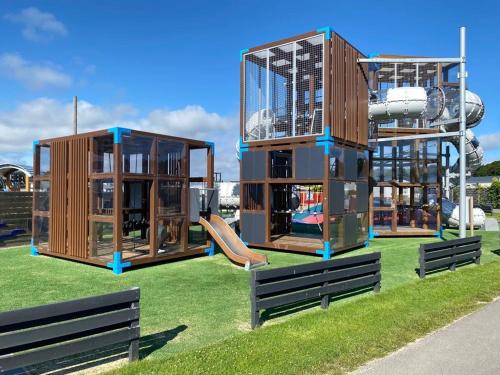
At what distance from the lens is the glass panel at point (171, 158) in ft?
36.4

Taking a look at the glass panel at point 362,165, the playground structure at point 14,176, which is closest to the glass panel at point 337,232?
the glass panel at point 362,165

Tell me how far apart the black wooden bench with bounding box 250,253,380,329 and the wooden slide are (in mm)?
3565

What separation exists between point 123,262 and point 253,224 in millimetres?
5292

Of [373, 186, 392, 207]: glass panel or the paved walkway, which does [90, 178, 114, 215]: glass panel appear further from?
[373, 186, 392, 207]: glass panel

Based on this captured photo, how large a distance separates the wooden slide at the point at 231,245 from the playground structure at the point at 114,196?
0.05 m

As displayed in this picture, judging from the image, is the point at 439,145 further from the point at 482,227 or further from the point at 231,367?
the point at 231,367

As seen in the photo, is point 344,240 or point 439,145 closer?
point 344,240

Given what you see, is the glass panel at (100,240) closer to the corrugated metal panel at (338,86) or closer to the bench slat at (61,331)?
the bench slat at (61,331)

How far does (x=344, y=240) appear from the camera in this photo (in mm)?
13648

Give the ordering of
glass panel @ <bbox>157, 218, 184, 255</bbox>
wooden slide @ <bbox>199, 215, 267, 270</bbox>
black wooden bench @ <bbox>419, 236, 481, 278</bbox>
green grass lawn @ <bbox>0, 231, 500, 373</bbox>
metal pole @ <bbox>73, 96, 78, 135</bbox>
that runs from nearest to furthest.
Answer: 1. green grass lawn @ <bbox>0, 231, 500, 373</bbox>
2. black wooden bench @ <bbox>419, 236, 481, 278</bbox>
3. wooden slide @ <bbox>199, 215, 267, 270</bbox>
4. glass panel @ <bbox>157, 218, 184, 255</bbox>
5. metal pole @ <bbox>73, 96, 78, 135</bbox>

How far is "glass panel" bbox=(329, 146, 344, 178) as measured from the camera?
12848 mm

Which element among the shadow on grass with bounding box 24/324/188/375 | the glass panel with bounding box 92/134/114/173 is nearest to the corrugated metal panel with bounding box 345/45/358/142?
the glass panel with bounding box 92/134/114/173

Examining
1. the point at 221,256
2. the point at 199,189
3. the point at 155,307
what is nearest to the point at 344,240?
the point at 221,256

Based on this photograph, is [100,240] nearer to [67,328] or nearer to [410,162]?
[67,328]
